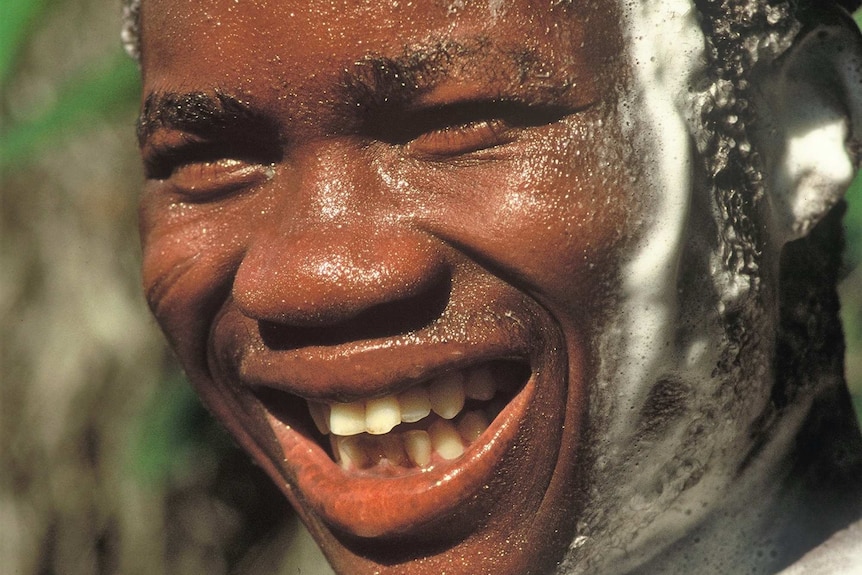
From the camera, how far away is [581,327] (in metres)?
1.15

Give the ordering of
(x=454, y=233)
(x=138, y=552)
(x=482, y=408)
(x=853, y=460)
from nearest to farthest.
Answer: (x=454, y=233)
(x=482, y=408)
(x=853, y=460)
(x=138, y=552)

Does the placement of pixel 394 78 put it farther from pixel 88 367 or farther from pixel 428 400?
pixel 88 367

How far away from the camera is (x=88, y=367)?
8.38 feet

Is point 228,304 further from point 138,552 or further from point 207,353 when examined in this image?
point 138,552

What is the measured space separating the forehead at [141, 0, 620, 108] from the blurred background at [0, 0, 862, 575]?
147 cm

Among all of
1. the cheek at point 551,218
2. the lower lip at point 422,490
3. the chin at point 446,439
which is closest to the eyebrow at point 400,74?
the cheek at point 551,218

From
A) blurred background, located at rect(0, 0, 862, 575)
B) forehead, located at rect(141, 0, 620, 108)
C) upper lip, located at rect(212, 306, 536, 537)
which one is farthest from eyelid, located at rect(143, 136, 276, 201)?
blurred background, located at rect(0, 0, 862, 575)

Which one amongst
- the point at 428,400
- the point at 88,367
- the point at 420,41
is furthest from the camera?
the point at 88,367

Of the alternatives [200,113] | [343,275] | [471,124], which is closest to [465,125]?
[471,124]

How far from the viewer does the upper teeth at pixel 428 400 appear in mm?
1207

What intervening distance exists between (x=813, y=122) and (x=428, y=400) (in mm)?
593

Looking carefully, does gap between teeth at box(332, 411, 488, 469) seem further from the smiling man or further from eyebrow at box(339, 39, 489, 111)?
eyebrow at box(339, 39, 489, 111)

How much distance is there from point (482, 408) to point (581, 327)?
171mm

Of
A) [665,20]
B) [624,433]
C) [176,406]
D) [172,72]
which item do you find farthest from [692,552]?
[176,406]
